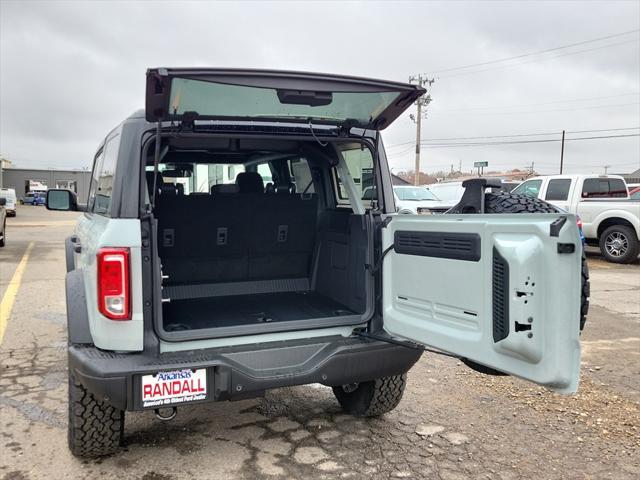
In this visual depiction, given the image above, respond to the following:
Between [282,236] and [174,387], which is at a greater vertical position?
[282,236]

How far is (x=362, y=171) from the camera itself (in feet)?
12.0

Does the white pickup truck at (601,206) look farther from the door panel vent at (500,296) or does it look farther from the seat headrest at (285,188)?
the door panel vent at (500,296)

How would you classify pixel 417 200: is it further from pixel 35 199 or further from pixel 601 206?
pixel 35 199

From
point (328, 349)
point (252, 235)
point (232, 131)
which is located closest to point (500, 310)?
point (328, 349)

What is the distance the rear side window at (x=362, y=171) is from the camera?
3557 millimetres

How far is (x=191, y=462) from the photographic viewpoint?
3084 millimetres

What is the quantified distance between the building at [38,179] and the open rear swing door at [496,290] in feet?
203

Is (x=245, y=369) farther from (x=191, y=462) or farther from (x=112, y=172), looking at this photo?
(x=112, y=172)

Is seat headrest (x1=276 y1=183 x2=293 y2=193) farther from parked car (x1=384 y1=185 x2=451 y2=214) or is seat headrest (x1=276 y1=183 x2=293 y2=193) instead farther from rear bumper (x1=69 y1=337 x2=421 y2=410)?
parked car (x1=384 y1=185 x2=451 y2=214)

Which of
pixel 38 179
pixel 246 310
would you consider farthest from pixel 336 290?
pixel 38 179

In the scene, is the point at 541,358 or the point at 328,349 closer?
the point at 541,358

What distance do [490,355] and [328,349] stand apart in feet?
3.09

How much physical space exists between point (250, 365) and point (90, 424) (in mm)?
954

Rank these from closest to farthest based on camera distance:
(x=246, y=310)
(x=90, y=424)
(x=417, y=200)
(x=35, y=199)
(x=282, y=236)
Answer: (x=90, y=424) → (x=246, y=310) → (x=282, y=236) → (x=417, y=200) → (x=35, y=199)
